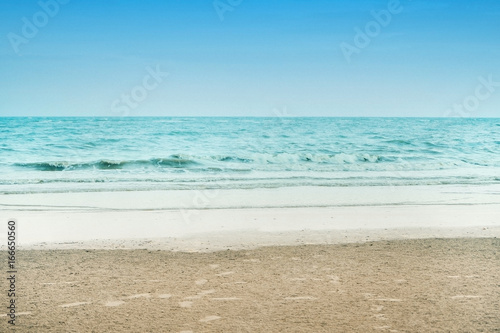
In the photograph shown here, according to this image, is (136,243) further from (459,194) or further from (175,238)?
(459,194)

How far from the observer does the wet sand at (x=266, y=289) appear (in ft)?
14.9

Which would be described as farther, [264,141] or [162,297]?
[264,141]

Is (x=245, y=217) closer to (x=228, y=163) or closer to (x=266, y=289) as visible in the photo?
(x=266, y=289)

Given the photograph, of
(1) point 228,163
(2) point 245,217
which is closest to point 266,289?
(2) point 245,217

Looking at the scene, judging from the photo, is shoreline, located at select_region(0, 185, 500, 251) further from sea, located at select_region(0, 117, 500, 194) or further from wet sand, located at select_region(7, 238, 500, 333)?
sea, located at select_region(0, 117, 500, 194)

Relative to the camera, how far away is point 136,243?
799cm

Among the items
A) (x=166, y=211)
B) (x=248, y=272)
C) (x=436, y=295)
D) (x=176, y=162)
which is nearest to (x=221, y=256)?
(x=248, y=272)

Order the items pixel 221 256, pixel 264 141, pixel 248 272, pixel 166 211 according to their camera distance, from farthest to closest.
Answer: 1. pixel 264 141
2. pixel 166 211
3. pixel 221 256
4. pixel 248 272

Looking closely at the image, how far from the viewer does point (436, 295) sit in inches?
208

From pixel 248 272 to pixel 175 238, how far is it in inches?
105

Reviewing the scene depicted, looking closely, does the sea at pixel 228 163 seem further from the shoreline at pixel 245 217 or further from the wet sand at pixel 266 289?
the wet sand at pixel 266 289

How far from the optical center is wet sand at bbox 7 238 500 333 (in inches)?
178

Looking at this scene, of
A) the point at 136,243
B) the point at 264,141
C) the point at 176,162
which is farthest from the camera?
the point at 264,141

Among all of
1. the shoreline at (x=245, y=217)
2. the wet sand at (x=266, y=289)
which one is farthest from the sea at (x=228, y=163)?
the wet sand at (x=266, y=289)
